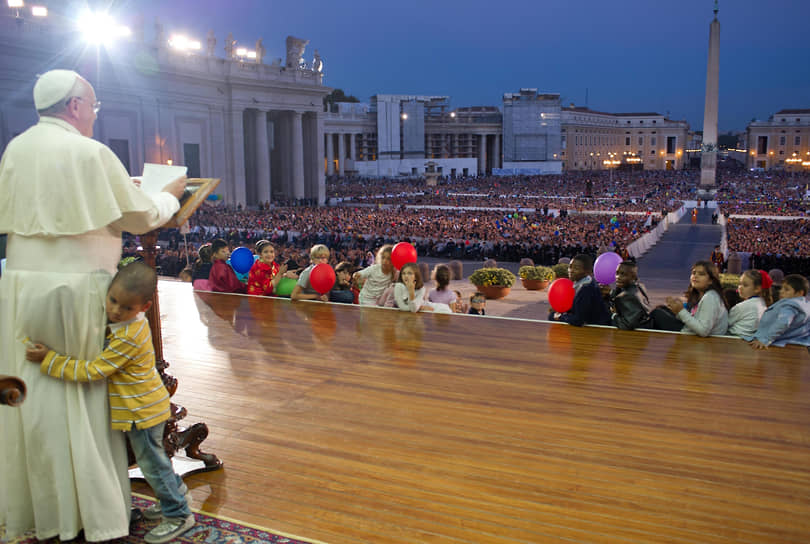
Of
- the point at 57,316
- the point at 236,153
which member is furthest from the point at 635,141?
the point at 57,316

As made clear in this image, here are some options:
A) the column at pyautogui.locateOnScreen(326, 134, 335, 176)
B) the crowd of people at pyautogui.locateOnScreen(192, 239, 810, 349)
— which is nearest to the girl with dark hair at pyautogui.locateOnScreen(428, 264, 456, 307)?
the crowd of people at pyautogui.locateOnScreen(192, 239, 810, 349)

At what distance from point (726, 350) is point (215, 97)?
35576 millimetres

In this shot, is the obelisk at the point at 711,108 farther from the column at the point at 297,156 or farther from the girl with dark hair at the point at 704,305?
the girl with dark hair at the point at 704,305

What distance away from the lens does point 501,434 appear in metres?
4.06

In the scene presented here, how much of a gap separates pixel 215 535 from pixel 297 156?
4080 centimetres

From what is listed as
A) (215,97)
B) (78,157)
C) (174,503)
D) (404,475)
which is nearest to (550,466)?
(404,475)

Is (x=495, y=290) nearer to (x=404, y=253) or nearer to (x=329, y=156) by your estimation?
(x=404, y=253)

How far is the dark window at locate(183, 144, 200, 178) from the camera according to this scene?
35.8 metres

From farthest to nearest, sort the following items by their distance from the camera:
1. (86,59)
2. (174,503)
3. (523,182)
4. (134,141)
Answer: (523,182), (134,141), (86,59), (174,503)

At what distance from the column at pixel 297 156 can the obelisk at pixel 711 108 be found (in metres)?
28.6

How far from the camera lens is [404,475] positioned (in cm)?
354

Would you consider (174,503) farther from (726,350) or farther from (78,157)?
(726,350)

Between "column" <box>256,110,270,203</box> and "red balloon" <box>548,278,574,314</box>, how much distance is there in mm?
34820

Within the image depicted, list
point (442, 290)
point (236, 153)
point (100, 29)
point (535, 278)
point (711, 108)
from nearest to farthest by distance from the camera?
point (442, 290)
point (535, 278)
point (100, 29)
point (236, 153)
point (711, 108)
